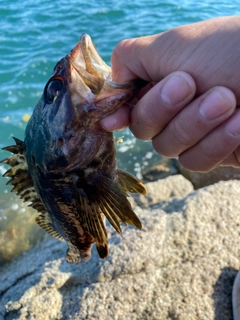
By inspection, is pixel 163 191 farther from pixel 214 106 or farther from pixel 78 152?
pixel 214 106

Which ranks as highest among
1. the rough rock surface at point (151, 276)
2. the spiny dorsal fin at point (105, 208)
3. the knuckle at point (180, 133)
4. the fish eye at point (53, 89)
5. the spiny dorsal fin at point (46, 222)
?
the fish eye at point (53, 89)

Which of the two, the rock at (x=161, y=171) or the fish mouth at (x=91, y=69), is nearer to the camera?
the fish mouth at (x=91, y=69)

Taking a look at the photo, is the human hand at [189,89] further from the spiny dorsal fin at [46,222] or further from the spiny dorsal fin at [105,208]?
the spiny dorsal fin at [46,222]

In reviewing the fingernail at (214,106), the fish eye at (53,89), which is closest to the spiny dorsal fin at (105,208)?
the fish eye at (53,89)

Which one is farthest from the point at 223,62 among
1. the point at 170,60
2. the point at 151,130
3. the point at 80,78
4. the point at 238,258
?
the point at 238,258

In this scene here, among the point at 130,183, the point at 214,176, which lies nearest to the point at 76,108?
the point at 130,183

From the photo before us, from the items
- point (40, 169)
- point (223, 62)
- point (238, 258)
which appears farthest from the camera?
point (238, 258)

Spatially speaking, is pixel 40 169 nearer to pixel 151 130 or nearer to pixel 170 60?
pixel 151 130
